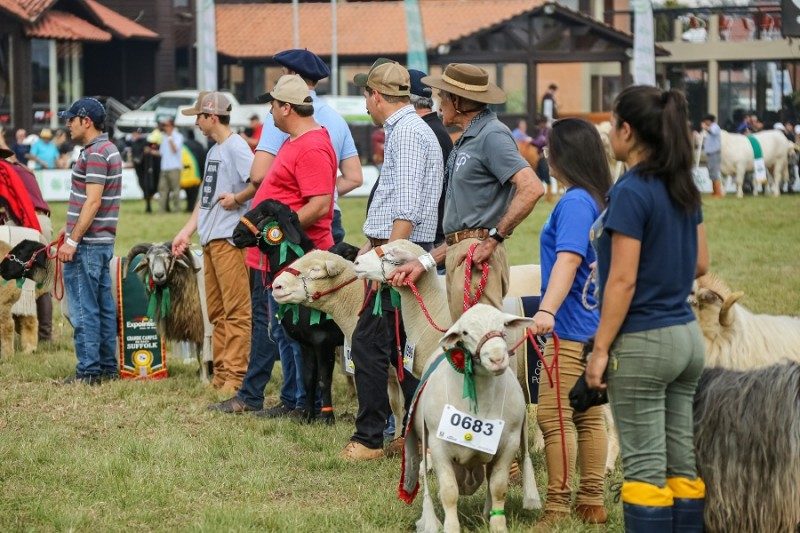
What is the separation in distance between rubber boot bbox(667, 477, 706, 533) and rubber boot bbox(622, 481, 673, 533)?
0.08m

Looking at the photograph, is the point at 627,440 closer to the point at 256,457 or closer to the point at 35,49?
the point at 256,457

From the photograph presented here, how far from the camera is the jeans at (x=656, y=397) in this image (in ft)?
14.7

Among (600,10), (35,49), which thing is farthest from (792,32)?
(600,10)

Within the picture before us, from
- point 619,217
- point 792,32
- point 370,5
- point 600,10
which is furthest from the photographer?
point 600,10

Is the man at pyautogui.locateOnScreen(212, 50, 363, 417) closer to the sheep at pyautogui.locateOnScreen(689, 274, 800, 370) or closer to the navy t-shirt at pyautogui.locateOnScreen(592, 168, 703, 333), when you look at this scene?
the sheep at pyautogui.locateOnScreen(689, 274, 800, 370)

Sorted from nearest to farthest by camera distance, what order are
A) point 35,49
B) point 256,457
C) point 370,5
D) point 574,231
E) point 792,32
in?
1. point 574,231
2. point 256,457
3. point 792,32
4. point 35,49
5. point 370,5

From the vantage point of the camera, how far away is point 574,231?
545 cm

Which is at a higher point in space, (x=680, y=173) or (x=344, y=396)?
(x=680, y=173)

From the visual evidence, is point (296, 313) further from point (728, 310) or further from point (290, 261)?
point (728, 310)

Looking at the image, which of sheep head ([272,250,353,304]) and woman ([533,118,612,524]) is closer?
woman ([533,118,612,524])

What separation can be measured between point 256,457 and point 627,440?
10.3 ft

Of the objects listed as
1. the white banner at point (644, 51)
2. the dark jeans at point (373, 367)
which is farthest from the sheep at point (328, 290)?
the white banner at point (644, 51)

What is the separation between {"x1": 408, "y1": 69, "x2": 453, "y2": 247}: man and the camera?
23.9ft

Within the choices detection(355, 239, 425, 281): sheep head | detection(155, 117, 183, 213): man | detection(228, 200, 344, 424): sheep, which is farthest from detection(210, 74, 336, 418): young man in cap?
detection(155, 117, 183, 213): man
